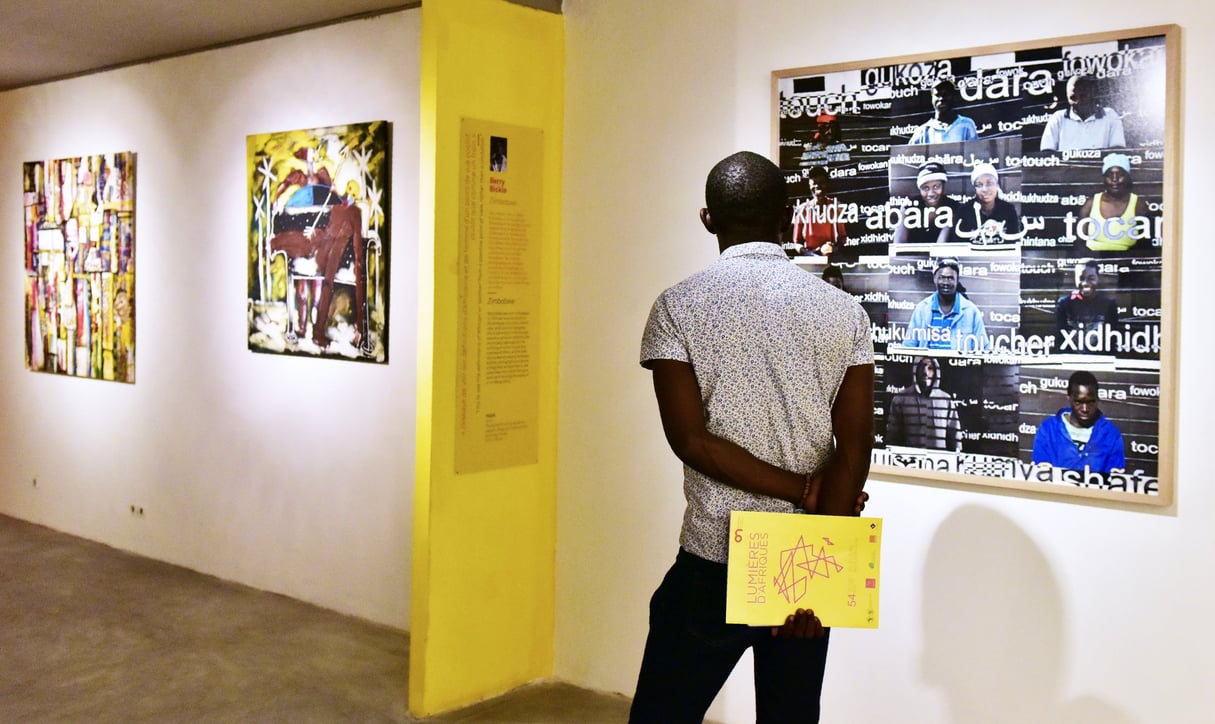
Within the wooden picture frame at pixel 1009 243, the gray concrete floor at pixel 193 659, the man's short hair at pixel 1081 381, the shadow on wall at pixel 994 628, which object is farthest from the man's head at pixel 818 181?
the gray concrete floor at pixel 193 659

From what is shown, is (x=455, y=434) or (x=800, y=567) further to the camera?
(x=455, y=434)

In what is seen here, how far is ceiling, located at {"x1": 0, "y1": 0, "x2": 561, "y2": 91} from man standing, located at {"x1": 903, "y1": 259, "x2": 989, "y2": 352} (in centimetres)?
177

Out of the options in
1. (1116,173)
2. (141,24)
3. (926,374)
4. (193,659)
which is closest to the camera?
(1116,173)

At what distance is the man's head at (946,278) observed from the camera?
3287mm

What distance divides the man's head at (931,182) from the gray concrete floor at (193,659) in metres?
1.97

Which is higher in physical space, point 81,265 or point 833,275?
point 81,265

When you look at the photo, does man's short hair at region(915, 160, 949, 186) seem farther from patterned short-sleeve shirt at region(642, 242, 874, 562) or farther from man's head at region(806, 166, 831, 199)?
patterned short-sleeve shirt at region(642, 242, 874, 562)

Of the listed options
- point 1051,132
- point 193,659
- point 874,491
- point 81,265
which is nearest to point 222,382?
point 81,265

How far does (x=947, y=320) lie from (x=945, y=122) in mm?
564

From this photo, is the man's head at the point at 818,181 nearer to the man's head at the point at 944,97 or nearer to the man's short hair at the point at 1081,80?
the man's head at the point at 944,97

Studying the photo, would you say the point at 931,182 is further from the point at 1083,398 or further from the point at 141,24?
the point at 141,24

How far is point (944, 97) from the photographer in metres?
3.30

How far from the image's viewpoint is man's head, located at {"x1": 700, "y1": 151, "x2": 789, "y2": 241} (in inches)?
84.0

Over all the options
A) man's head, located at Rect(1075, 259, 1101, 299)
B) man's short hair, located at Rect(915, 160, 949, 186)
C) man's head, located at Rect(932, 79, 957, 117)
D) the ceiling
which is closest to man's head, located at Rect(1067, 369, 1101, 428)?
man's head, located at Rect(1075, 259, 1101, 299)
